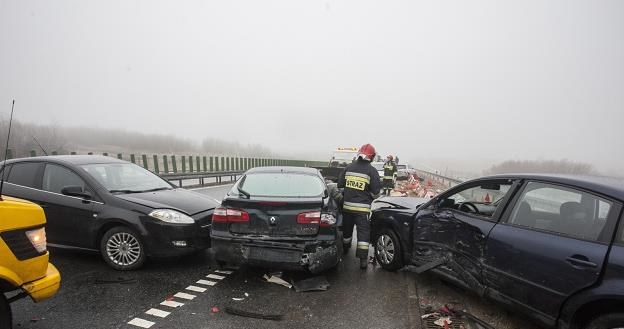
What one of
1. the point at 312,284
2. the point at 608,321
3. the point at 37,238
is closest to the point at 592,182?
the point at 608,321

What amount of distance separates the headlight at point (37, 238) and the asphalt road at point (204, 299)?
981 mm

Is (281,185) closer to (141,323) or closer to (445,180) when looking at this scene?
(141,323)

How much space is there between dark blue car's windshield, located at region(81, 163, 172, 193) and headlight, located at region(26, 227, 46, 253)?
2.31 m

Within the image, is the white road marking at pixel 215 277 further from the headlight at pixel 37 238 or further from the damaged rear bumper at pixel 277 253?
the headlight at pixel 37 238

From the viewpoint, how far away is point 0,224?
9.25 ft

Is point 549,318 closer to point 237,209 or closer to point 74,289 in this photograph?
point 237,209

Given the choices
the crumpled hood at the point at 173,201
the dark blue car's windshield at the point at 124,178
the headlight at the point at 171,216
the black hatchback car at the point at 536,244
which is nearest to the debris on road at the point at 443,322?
the black hatchback car at the point at 536,244

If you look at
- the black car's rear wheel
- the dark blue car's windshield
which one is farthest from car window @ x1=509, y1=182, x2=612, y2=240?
the dark blue car's windshield

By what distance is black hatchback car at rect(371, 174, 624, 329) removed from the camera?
2.94 m

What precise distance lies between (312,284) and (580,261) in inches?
117

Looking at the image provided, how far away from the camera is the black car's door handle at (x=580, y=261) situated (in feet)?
9.69

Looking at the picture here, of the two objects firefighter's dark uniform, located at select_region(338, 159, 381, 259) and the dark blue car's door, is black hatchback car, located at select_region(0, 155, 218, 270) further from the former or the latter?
the dark blue car's door

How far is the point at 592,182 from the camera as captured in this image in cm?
336

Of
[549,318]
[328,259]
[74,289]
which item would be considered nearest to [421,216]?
[328,259]
